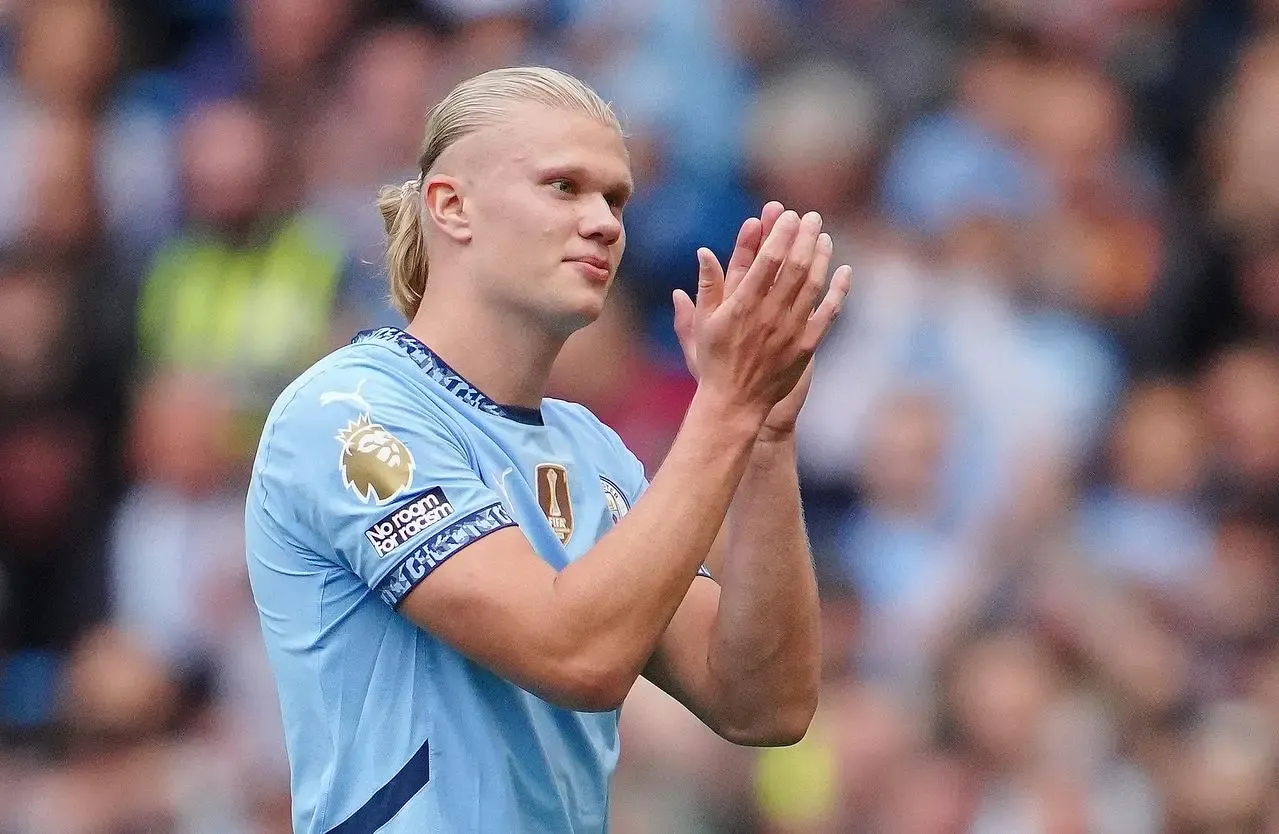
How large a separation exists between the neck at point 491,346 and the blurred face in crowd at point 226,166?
14.8ft

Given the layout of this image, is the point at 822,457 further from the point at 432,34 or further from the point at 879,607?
the point at 432,34

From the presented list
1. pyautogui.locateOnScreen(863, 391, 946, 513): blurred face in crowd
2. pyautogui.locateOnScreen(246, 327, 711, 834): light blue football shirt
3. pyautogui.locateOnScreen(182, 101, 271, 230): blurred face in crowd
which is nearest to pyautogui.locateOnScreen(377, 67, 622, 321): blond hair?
pyautogui.locateOnScreen(246, 327, 711, 834): light blue football shirt

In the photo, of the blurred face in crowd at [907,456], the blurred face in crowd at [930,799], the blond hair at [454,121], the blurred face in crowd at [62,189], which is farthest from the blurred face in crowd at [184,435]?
the blond hair at [454,121]

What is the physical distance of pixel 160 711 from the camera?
6.50m

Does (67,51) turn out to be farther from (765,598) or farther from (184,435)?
(765,598)

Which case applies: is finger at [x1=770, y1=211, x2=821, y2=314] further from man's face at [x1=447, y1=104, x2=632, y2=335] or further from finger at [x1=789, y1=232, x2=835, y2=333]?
man's face at [x1=447, y1=104, x2=632, y2=335]

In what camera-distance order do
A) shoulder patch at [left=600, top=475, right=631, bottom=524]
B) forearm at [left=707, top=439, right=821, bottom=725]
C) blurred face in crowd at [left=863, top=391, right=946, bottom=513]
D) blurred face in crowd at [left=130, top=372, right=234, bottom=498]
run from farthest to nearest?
blurred face in crowd at [left=130, top=372, right=234, bottom=498] < blurred face in crowd at [left=863, top=391, right=946, bottom=513] < shoulder patch at [left=600, top=475, right=631, bottom=524] < forearm at [left=707, top=439, right=821, bottom=725]

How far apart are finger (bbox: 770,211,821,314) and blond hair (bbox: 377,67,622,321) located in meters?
0.54

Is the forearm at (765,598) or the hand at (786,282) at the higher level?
the hand at (786,282)

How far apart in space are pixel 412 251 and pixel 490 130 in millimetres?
290

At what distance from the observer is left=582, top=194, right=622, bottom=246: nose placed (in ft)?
9.48

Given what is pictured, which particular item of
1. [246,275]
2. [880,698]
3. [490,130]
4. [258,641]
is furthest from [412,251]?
[246,275]

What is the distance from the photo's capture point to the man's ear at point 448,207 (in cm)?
296

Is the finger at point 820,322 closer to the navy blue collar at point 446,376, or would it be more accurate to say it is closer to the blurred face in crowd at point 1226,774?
the navy blue collar at point 446,376
